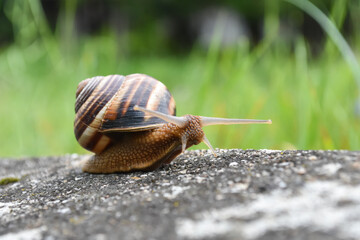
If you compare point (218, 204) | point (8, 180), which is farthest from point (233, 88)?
point (218, 204)

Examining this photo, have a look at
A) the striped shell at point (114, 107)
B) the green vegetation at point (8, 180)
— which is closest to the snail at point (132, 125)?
the striped shell at point (114, 107)

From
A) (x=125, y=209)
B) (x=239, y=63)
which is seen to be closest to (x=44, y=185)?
(x=125, y=209)

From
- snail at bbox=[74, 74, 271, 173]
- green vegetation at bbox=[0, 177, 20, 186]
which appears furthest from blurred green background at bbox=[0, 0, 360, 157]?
green vegetation at bbox=[0, 177, 20, 186]

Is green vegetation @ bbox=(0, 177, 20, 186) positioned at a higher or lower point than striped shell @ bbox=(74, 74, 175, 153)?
lower

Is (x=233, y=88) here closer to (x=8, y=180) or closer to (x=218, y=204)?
(x=8, y=180)

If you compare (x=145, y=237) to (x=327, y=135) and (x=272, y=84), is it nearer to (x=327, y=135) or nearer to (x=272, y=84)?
(x=327, y=135)

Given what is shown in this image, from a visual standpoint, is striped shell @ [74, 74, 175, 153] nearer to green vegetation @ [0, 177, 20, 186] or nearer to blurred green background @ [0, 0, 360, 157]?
green vegetation @ [0, 177, 20, 186]

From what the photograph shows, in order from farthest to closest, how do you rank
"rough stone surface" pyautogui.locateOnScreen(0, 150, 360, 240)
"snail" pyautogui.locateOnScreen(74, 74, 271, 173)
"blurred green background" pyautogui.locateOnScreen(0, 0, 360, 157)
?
"blurred green background" pyautogui.locateOnScreen(0, 0, 360, 157)
"snail" pyautogui.locateOnScreen(74, 74, 271, 173)
"rough stone surface" pyautogui.locateOnScreen(0, 150, 360, 240)

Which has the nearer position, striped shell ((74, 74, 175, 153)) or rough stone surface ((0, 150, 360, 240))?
rough stone surface ((0, 150, 360, 240))
